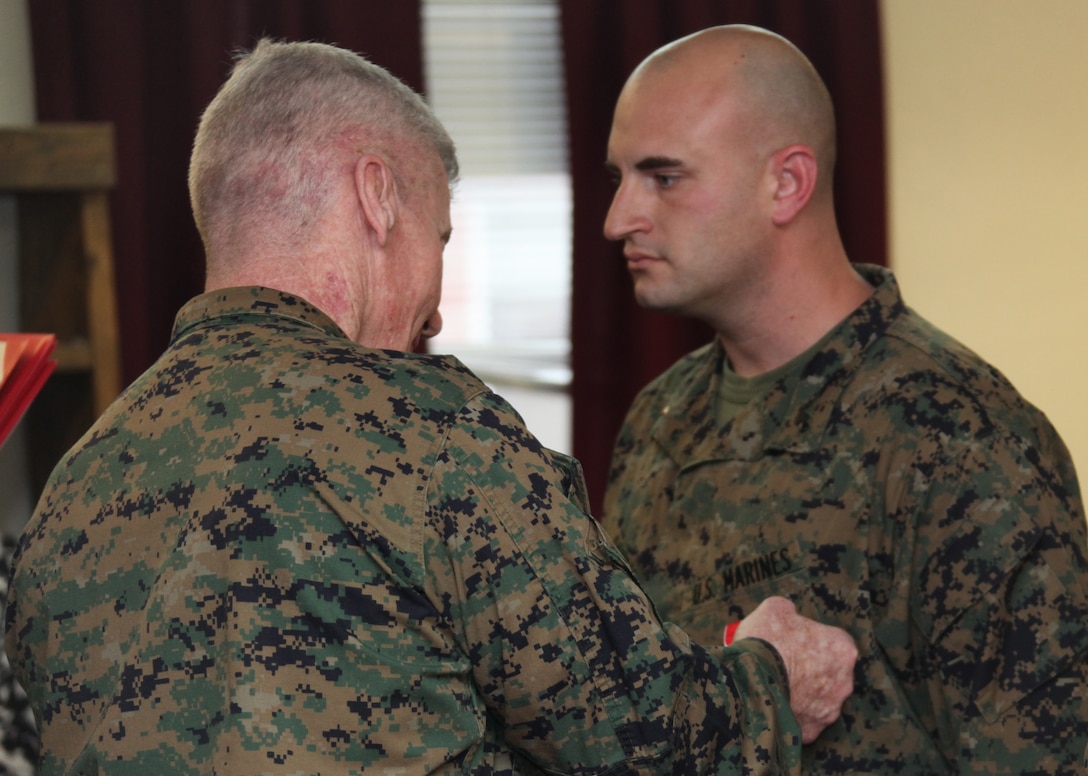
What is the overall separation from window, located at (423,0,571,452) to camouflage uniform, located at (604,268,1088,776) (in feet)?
3.55

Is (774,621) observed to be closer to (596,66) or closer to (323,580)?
(323,580)

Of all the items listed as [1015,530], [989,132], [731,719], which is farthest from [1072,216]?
[731,719]

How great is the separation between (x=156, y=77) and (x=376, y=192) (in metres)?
1.54

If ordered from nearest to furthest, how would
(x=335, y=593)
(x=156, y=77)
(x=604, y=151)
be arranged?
(x=335, y=593)
(x=156, y=77)
(x=604, y=151)

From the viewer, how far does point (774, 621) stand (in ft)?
5.12

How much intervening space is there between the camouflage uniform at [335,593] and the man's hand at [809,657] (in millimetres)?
367

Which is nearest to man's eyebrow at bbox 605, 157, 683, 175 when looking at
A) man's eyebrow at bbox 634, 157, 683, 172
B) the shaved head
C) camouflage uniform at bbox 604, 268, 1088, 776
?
man's eyebrow at bbox 634, 157, 683, 172

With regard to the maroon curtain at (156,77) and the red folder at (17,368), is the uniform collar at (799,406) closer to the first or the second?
the red folder at (17,368)

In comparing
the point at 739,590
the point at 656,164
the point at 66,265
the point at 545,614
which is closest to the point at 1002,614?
the point at 739,590

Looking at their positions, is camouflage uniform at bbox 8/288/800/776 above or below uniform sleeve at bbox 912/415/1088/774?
above

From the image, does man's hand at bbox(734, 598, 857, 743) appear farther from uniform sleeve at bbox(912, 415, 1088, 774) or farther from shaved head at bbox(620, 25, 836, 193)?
shaved head at bbox(620, 25, 836, 193)

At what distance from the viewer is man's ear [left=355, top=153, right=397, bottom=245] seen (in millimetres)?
1247

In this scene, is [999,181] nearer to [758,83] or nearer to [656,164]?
[758,83]

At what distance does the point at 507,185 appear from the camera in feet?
9.85
